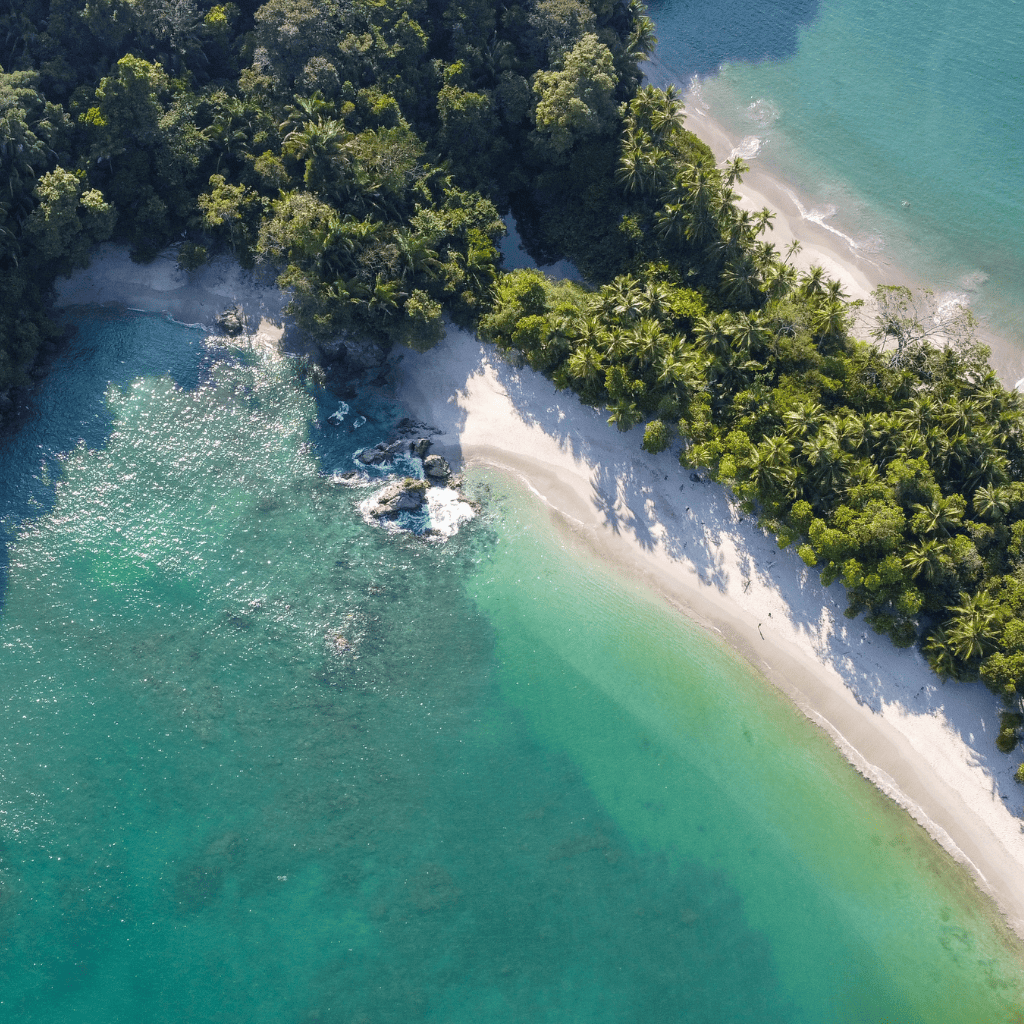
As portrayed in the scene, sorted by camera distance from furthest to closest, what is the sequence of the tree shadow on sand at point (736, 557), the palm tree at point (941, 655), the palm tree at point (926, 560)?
1. the tree shadow on sand at point (736, 557)
2. the palm tree at point (941, 655)
3. the palm tree at point (926, 560)

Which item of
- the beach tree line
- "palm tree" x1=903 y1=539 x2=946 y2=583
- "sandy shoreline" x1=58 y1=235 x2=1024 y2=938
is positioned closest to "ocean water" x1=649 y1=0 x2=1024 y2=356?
the beach tree line

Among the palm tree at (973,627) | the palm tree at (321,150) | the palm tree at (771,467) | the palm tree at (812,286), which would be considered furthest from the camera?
the palm tree at (812,286)

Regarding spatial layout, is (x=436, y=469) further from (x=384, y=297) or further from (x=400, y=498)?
(x=384, y=297)

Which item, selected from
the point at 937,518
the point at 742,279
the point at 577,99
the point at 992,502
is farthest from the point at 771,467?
the point at 577,99

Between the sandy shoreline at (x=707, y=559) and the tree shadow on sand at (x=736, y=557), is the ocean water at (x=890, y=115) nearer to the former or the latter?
the tree shadow on sand at (x=736, y=557)

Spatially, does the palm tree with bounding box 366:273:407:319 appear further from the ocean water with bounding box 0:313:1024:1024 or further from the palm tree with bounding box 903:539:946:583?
the palm tree with bounding box 903:539:946:583

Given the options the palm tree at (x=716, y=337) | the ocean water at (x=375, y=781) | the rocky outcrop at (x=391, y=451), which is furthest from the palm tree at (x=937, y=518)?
the rocky outcrop at (x=391, y=451)

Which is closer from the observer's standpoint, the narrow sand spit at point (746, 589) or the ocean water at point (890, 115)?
the narrow sand spit at point (746, 589)

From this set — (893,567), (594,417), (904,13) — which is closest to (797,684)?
(893,567)
